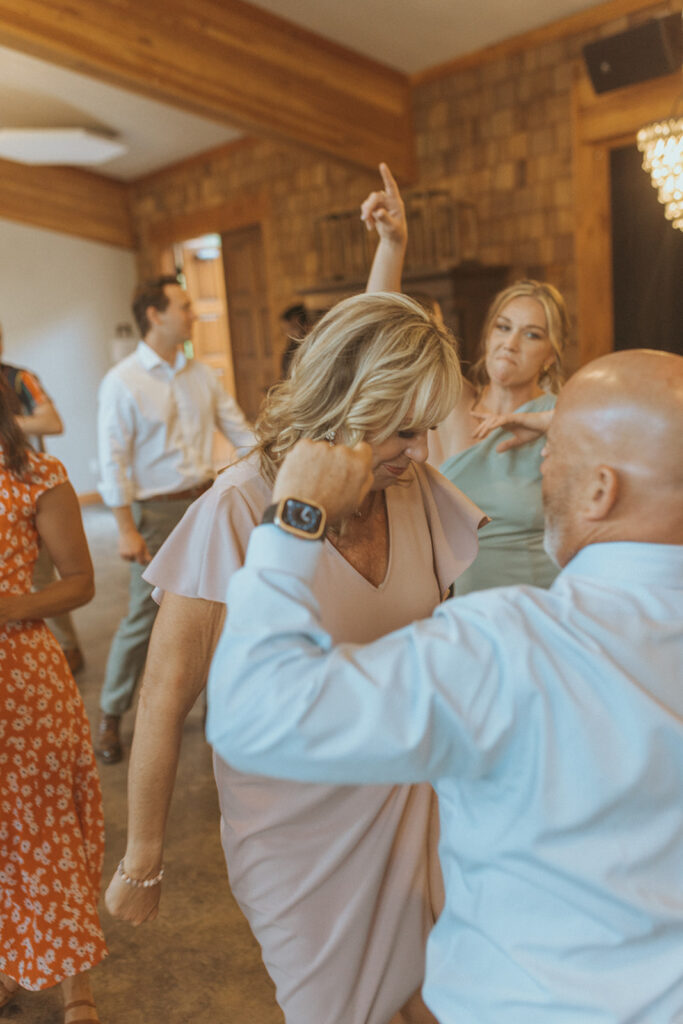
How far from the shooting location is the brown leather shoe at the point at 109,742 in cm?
338

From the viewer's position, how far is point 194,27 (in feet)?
16.6

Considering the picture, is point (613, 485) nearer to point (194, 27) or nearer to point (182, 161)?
point (194, 27)

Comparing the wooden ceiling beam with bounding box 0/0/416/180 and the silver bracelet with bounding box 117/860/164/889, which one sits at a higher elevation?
the wooden ceiling beam with bounding box 0/0/416/180

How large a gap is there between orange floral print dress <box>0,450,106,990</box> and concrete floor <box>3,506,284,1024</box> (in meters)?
0.34

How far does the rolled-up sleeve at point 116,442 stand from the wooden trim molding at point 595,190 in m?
3.83

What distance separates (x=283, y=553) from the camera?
833mm

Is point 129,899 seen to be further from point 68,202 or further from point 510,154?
point 68,202

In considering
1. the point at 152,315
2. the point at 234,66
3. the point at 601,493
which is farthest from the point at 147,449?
the point at 234,66

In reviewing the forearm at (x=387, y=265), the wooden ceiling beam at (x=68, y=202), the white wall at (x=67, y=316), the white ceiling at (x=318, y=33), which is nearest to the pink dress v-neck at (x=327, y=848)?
→ the forearm at (x=387, y=265)

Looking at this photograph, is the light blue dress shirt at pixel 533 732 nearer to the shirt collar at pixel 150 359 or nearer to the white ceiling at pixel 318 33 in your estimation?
the shirt collar at pixel 150 359

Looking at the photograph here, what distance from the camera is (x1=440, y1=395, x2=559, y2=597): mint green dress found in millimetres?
2486

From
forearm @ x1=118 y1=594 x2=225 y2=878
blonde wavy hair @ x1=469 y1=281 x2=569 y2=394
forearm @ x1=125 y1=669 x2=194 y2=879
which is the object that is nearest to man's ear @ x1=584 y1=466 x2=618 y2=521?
forearm @ x1=118 y1=594 x2=225 y2=878

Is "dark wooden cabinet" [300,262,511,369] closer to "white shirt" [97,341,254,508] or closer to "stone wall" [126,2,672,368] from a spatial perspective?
"stone wall" [126,2,672,368]

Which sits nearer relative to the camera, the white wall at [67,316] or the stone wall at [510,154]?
the stone wall at [510,154]
